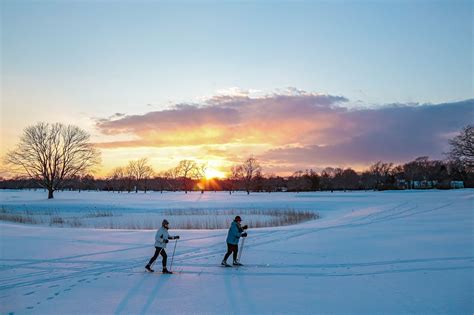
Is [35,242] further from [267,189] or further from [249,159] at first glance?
[267,189]

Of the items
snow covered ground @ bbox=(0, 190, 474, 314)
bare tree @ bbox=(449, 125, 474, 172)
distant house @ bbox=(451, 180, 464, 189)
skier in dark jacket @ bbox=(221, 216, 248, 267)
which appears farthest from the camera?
distant house @ bbox=(451, 180, 464, 189)

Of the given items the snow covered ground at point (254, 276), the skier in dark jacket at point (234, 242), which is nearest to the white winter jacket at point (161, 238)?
the snow covered ground at point (254, 276)

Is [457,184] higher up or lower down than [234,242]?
higher up

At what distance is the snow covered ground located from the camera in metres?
8.61

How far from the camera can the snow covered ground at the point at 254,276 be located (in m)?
8.61

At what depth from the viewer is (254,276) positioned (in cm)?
1129

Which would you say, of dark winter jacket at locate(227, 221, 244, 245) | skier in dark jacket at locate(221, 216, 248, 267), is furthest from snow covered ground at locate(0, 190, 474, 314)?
dark winter jacket at locate(227, 221, 244, 245)

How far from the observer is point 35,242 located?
1777 centimetres

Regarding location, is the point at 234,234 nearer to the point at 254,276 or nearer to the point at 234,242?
the point at 234,242

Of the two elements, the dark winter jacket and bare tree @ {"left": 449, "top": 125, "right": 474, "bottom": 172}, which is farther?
bare tree @ {"left": 449, "top": 125, "right": 474, "bottom": 172}

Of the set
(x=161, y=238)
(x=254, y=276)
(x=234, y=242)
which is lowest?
(x=254, y=276)

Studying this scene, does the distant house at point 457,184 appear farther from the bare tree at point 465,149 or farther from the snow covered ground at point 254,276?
the snow covered ground at point 254,276

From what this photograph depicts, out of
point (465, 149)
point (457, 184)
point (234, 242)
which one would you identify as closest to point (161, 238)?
point (234, 242)

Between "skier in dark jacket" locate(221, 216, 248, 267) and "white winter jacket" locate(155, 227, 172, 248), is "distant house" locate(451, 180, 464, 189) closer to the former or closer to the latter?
"skier in dark jacket" locate(221, 216, 248, 267)
